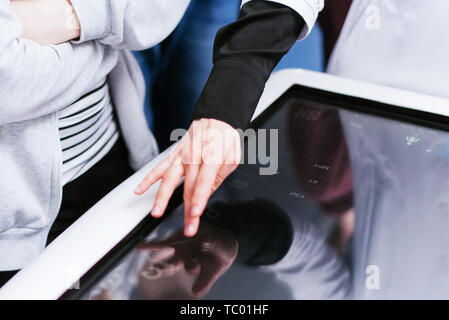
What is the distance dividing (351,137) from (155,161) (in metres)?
0.30

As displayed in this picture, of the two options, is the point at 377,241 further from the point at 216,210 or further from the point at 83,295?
the point at 83,295

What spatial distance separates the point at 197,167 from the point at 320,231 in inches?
6.2

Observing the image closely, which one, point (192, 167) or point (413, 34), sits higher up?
point (413, 34)

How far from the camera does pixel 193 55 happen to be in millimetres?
1112

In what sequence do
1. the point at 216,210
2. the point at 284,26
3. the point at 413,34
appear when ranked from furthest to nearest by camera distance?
the point at 413,34 < the point at 284,26 < the point at 216,210

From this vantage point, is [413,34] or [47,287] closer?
[47,287]

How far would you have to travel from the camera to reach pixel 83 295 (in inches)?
17.5

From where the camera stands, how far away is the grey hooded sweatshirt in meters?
0.56

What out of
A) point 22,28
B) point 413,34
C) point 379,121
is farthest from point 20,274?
point 413,34

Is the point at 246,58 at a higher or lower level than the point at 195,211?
higher

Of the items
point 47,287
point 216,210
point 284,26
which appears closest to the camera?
point 47,287

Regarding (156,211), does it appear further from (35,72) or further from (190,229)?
(35,72)

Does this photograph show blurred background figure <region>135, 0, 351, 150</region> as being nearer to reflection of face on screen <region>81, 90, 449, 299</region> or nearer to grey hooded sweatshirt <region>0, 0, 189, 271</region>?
grey hooded sweatshirt <region>0, 0, 189, 271</region>

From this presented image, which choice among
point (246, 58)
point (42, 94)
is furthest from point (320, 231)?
point (42, 94)
